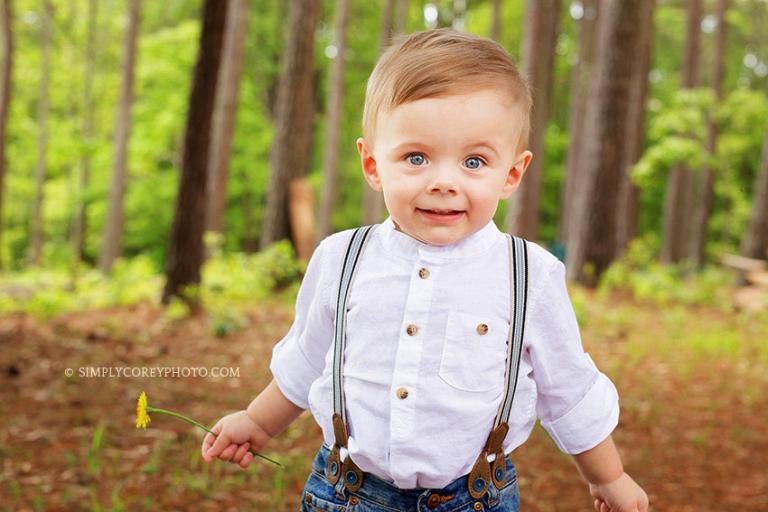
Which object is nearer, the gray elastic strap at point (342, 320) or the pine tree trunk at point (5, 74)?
the gray elastic strap at point (342, 320)

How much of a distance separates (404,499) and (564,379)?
0.45 m

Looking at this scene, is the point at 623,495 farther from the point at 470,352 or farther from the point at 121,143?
the point at 121,143

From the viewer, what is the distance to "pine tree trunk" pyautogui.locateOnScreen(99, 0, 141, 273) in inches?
727

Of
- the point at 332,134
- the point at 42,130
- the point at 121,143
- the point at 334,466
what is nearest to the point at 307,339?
the point at 334,466

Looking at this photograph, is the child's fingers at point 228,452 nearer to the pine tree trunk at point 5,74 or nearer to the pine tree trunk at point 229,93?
the pine tree trunk at point 229,93

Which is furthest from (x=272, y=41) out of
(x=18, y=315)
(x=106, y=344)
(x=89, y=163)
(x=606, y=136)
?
(x=106, y=344)

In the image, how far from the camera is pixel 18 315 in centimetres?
922

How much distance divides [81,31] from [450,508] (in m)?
27.5

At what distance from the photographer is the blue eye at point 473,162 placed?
1.74 meters

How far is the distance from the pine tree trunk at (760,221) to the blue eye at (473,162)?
12.6 meters

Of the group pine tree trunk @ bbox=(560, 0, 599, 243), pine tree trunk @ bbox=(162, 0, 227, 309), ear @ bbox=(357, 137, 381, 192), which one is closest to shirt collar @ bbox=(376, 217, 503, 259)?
ear @ bbox=(357, 137, 381, 192)

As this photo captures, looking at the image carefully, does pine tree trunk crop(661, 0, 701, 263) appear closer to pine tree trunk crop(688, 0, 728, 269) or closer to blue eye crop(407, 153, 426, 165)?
pine tree trunk crop(688, 0, 728, 269)

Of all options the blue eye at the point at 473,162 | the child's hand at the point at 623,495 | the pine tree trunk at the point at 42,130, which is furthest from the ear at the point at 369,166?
the pine tree trunk at the point at 42,130

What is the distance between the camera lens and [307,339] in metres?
2.03
